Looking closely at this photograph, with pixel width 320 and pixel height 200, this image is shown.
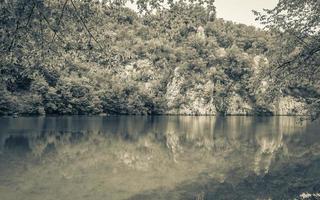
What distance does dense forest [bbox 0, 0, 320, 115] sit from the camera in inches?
321

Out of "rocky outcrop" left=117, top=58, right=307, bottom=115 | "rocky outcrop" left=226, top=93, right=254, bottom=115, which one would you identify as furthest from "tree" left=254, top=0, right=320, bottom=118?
"rocky outcrop" left=226, top=93, right=254, bottom=115

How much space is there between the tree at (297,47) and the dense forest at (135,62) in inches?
3.8

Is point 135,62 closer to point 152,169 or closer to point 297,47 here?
point 152,169

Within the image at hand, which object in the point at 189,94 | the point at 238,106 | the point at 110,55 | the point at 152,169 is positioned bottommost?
the point at 152,169

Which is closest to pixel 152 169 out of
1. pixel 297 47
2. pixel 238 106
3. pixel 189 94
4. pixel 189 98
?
pixel 297 47

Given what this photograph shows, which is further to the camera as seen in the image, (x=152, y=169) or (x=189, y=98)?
(x=189, y=98)

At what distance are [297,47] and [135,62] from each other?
109260mm

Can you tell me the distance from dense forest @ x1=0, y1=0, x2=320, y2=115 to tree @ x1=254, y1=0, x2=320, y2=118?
97 millimetres

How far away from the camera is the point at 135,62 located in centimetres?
12181

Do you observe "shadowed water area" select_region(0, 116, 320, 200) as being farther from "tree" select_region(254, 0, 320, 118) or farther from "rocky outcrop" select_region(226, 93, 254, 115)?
"rocky outcrop" select_region(226, 93, 254, 115)

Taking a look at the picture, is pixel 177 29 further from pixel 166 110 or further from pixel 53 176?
pixel 166 110

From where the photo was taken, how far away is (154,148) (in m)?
28.6

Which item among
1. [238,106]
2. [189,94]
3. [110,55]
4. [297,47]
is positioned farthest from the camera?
[189,94]

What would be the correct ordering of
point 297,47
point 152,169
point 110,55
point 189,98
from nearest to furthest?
point 110,55, point 297,47, point 152,169, point 189,98
